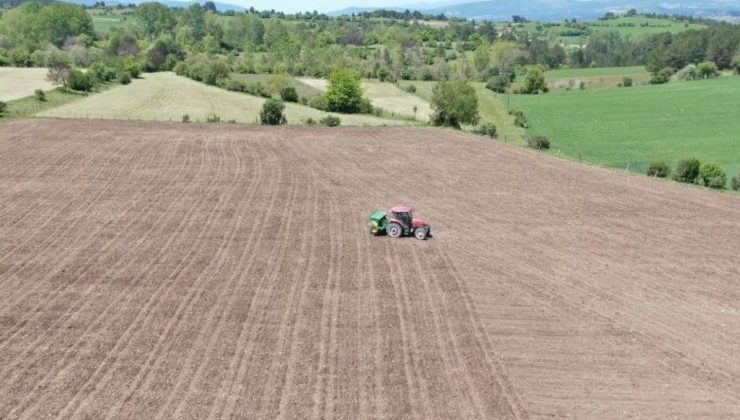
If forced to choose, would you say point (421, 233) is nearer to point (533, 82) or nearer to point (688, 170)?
point (688, 170)

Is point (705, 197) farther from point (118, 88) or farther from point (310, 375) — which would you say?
point (118, 88)

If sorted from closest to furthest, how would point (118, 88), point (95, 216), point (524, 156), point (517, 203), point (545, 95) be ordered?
point (95, 216), point (517, 203), point (524, 156), point (118, 88), point (545, 95)

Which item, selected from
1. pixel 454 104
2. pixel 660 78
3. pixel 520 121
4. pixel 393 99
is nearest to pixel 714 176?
pixel 454 104

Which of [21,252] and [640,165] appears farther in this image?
[640,165]

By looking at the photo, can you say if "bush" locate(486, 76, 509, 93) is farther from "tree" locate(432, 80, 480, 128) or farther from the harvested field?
the harvested field

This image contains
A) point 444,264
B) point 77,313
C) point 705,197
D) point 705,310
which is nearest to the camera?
point 77,313

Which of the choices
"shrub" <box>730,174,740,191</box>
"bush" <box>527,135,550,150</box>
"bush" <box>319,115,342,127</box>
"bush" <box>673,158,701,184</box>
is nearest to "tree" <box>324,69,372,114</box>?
"bush" <box>319,115,342,127</box>

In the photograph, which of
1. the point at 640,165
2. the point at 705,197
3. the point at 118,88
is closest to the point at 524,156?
the point at 640,165
